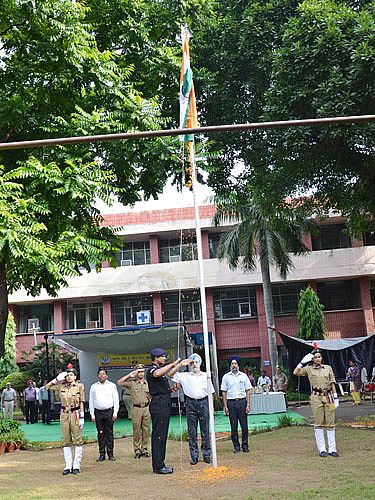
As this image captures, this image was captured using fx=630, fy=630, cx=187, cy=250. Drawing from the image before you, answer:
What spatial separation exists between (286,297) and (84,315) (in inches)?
450

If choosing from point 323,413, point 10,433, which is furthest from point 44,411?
point 323,413

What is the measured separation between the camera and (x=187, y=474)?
920 centimetres

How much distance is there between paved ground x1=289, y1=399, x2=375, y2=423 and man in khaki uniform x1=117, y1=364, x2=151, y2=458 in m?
6.42

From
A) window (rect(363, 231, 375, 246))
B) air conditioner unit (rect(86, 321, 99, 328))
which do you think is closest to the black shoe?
air conditioner unit (rect(86, 321, 99, 328))

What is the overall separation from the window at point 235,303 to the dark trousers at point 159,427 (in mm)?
25113

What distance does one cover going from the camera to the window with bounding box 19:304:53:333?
36188mm

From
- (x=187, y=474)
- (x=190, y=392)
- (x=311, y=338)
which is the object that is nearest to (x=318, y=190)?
(x=190, y=392)

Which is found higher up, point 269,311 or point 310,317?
point 269,311

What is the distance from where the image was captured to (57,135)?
40.5ft

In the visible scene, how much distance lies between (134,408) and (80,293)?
23.1m

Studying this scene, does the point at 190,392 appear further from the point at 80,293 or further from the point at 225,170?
the point at 80,293

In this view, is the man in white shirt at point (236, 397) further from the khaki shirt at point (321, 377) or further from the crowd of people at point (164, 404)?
the khaki shirt at point (321, 377)

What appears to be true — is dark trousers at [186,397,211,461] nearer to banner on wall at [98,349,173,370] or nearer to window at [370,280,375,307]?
banner on wall at [98,349,173,370]

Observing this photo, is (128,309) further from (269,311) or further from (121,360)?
(121,360)
